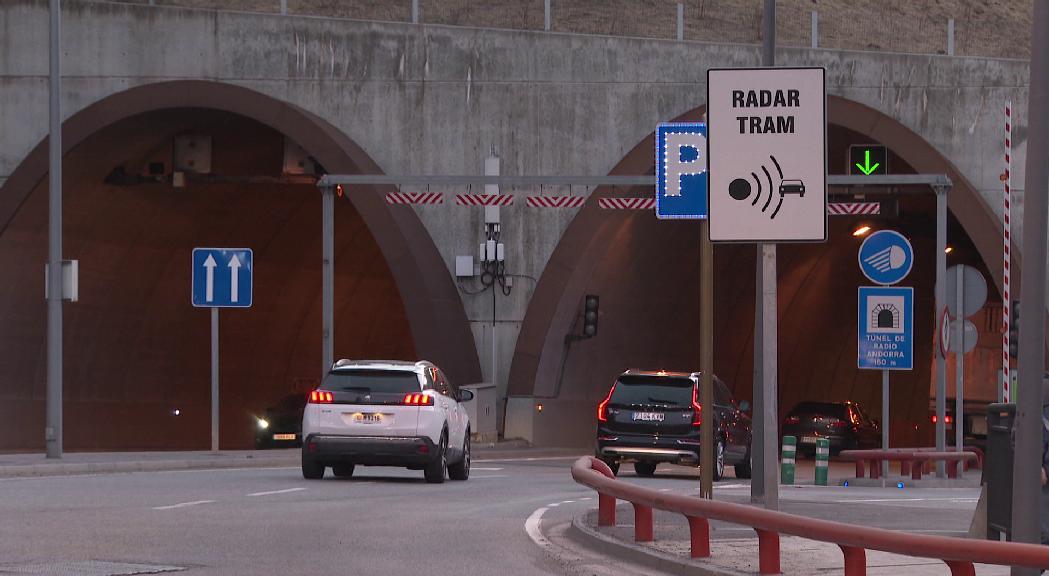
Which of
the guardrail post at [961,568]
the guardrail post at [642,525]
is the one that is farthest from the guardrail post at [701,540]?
the guardrail post at [961,568]

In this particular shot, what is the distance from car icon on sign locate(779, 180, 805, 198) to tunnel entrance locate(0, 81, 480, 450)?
85.4ft

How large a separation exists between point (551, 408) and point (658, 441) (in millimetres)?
12298

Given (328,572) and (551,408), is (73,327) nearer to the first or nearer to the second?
(551,408)

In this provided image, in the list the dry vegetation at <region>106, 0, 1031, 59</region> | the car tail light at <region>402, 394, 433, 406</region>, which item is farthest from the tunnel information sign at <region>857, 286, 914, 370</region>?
the dry vegetation at <region>106, 0, 1031, 59</region>

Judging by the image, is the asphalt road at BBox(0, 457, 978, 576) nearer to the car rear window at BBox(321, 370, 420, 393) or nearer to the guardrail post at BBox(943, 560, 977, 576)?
the car rear window at BBox(321, 370, 420, 393)

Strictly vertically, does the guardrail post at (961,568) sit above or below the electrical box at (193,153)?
below

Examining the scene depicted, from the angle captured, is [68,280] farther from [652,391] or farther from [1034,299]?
[1034,299]

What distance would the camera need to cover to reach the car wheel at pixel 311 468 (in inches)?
923

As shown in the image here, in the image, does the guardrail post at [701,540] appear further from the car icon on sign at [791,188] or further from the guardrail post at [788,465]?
the guardrail post at [788,465]

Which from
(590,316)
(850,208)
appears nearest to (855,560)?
(850,208)

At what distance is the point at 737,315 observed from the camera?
52.0m

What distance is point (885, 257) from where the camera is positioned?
26859 mm

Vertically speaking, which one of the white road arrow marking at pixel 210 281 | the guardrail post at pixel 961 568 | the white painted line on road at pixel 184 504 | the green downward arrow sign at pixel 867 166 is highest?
the green downward arrow sign at pixel 867 166

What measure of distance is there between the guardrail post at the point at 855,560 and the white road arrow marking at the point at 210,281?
2102 centimetres
